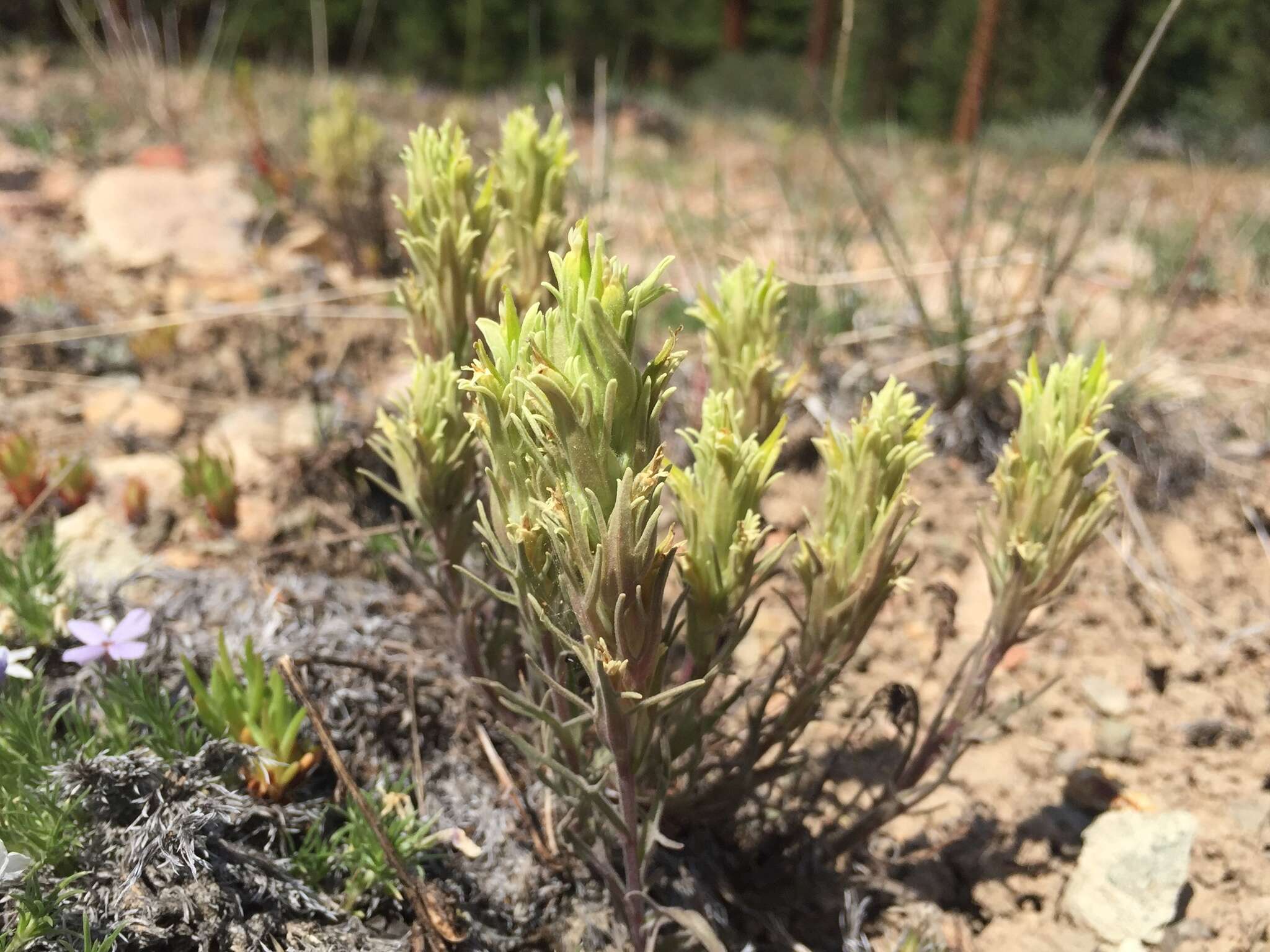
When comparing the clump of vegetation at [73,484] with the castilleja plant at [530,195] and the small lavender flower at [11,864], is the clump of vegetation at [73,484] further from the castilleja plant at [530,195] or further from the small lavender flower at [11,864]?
the castilleja plant at [530,195]

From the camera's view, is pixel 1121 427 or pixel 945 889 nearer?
pixel 945 889

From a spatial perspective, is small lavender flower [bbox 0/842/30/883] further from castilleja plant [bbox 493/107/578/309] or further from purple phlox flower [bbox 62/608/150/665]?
castilleja plant [bbox 493/107/578/309]

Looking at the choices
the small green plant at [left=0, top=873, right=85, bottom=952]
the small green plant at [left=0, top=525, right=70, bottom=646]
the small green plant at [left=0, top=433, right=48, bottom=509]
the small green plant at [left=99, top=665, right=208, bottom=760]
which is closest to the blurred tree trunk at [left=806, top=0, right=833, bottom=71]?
the small green plant at [left=0, top=433, right=48, bottom=509]

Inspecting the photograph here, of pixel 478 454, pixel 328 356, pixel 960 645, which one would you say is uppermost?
pixel 478 454

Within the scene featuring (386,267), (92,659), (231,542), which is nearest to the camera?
(92,659)

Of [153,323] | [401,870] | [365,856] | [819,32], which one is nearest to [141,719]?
[365,856]

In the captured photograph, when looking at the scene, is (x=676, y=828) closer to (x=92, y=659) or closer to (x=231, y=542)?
(x=92, y=659)

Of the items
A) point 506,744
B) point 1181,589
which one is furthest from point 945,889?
point 1181,589
